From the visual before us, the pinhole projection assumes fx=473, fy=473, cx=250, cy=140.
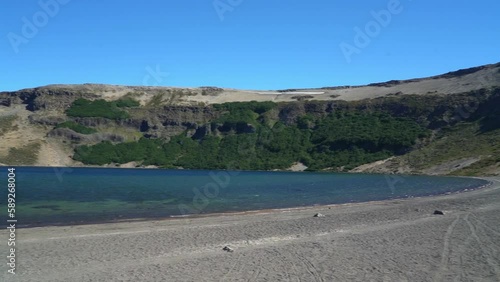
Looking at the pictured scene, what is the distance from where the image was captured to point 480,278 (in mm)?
12234

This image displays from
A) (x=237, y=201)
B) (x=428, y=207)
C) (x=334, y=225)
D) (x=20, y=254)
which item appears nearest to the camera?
(x=20, y=254)

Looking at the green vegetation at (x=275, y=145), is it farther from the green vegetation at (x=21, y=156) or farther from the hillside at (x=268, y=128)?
the green vegetation at (x=21, y=156)

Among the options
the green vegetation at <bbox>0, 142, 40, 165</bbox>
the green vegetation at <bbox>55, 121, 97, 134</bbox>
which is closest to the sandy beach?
the green vegetation at <bbox>0, 142, 40, 165</bbox>

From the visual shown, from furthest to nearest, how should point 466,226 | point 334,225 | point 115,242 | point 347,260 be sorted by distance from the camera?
point 334,225 < point 466,226 < point 115,242 < point 347,260

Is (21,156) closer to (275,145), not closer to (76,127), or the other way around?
(76,127)

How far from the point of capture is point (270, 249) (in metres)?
16.8

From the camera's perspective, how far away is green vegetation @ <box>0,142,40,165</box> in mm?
110438

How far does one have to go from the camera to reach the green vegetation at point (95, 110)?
135 m

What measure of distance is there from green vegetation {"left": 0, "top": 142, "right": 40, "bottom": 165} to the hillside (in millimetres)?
236

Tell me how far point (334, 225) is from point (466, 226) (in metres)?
5.88

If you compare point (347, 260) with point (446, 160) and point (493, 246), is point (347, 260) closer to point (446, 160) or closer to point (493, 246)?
point (493, 246)

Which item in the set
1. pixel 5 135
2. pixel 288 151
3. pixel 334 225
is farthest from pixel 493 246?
pixel 5 135

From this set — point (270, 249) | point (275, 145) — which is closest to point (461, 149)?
point (275, 145)

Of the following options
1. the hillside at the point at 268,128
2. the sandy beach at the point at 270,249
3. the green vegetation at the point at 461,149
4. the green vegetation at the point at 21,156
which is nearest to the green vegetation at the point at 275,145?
the hillside at the point at 268,128
